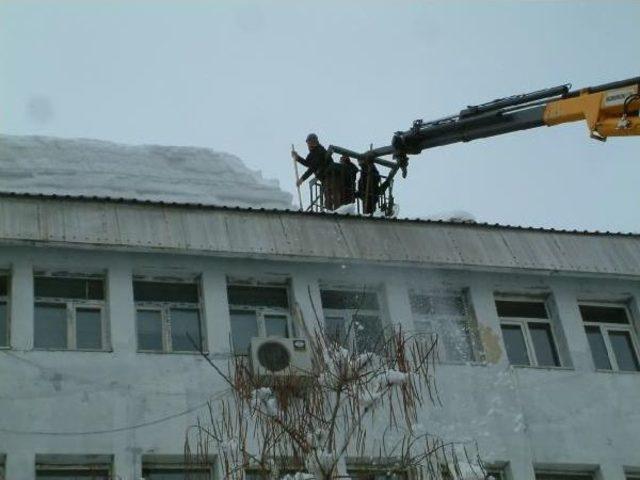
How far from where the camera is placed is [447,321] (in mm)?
18594

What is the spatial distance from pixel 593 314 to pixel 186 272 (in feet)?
18.6

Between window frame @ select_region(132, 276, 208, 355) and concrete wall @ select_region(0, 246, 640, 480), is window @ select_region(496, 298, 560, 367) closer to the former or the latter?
concrete wall @ select_region(0, 246, 640, 480)

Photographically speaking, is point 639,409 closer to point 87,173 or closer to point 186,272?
point 186,272

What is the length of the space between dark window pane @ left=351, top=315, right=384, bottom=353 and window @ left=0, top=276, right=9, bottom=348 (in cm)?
413

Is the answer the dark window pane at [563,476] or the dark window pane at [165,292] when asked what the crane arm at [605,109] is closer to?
the dark window pane at [563,476]

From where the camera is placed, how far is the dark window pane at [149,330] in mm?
16969

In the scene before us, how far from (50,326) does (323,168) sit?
22.1ft

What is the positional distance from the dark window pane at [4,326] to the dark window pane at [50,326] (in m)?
0.31

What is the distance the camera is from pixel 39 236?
666 inches

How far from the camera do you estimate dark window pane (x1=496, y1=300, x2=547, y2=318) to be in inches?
753

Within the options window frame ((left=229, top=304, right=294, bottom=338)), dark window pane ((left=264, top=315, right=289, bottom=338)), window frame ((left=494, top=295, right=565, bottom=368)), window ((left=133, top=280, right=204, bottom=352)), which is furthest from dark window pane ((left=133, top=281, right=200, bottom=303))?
window frame ((left=494, top=295, right=565, bottom=368))

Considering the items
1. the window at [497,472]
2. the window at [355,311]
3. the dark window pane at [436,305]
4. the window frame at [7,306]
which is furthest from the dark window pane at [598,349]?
the window frame at [7,306]

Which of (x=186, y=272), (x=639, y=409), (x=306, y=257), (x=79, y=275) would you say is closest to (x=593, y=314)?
(x=639, y=409)

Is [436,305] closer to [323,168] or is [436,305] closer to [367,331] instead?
[367,331]
